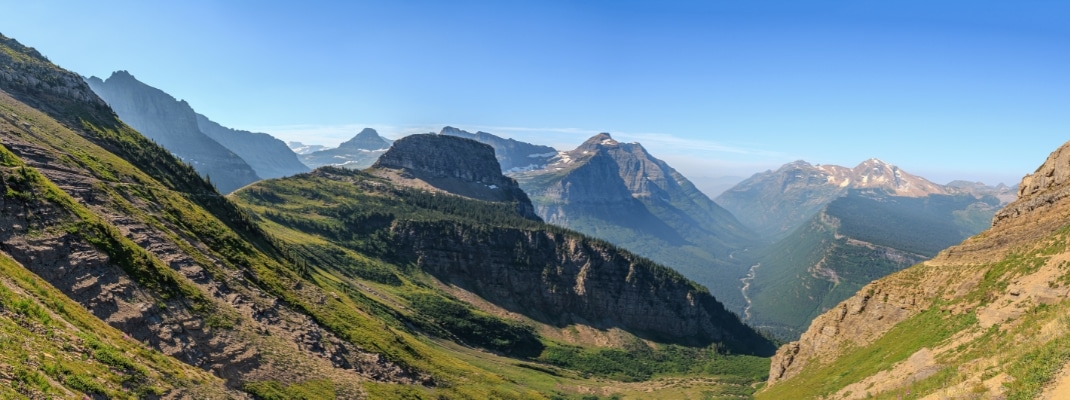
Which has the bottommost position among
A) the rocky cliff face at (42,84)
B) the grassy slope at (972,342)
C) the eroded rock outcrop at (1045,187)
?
the grassy slope at (972,342)

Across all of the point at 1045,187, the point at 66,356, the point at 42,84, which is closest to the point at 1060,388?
the point at 66,356

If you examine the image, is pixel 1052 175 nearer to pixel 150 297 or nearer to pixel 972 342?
pixel 972 342

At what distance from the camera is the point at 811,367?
100m

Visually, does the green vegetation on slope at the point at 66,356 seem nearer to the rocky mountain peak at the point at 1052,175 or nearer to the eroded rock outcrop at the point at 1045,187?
the eroded rock outcrop at the point at 1045,187

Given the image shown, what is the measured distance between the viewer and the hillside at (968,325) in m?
37.4

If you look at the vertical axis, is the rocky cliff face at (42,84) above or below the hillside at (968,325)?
above

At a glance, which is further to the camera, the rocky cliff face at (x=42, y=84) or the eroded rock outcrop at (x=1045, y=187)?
the rocky cliff face at (x=42, y=84)

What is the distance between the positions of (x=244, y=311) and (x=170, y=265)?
1132cm

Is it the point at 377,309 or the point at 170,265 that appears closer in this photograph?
the point at 170,265

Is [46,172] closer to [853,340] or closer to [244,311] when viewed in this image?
[244,311]

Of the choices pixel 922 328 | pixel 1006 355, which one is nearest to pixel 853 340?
pixel 922 328

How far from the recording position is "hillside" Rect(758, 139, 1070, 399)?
123 feet

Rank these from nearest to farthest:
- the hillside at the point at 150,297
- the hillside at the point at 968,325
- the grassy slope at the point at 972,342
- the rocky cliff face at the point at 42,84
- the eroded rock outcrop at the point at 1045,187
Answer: the grassy slope at the point at 972,342 → the hillside at the point at 968,325 → the hillside at the point at 150,297 → the eroded rock outcrop at the point at 1045,187 → the rocky cliff face at the point at 42,84

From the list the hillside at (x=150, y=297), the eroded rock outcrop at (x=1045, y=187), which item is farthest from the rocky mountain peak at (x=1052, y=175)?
the hillside at (x=150, y=297)
